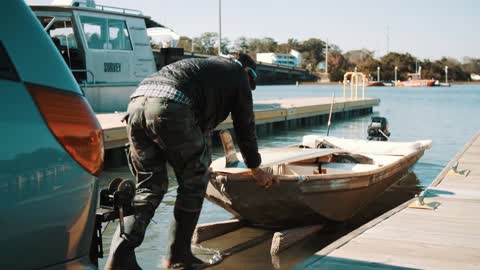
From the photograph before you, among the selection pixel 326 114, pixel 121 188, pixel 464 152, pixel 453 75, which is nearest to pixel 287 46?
pixel 453 75

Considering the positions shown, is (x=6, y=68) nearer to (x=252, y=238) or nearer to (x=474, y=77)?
(x=252, y=238)

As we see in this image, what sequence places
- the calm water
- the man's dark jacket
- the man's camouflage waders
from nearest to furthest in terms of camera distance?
the man's camouflage waders, the man's dark jacket, the calm water

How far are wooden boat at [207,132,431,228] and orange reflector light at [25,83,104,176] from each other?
3.87m

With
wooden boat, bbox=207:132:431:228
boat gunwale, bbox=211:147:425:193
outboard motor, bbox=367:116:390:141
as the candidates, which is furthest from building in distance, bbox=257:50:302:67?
boat gunwale, bbox=211:147:425:193

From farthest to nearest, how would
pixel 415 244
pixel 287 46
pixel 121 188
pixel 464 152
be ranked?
pixel 287 46 → pixel 464 152 → pixel 415 244 → pixel 121 188

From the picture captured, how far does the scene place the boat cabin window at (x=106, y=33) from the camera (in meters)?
17.0

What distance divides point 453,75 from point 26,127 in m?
136

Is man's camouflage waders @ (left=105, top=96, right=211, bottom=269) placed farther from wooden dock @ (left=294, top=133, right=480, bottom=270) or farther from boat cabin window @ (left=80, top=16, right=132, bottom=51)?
boat cabin window @ (left=80, top=16, right=132, bottom=51)

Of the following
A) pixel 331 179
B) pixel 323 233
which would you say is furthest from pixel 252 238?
pixel 331 179

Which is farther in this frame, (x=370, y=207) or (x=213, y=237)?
(x=370, y=207)

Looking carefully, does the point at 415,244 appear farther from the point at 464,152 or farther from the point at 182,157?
the point at 464,152

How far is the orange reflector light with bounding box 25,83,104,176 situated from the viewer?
88.4 inches

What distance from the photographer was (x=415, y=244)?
5.21 meters

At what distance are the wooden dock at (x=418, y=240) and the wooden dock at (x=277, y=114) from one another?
21.1 feet
